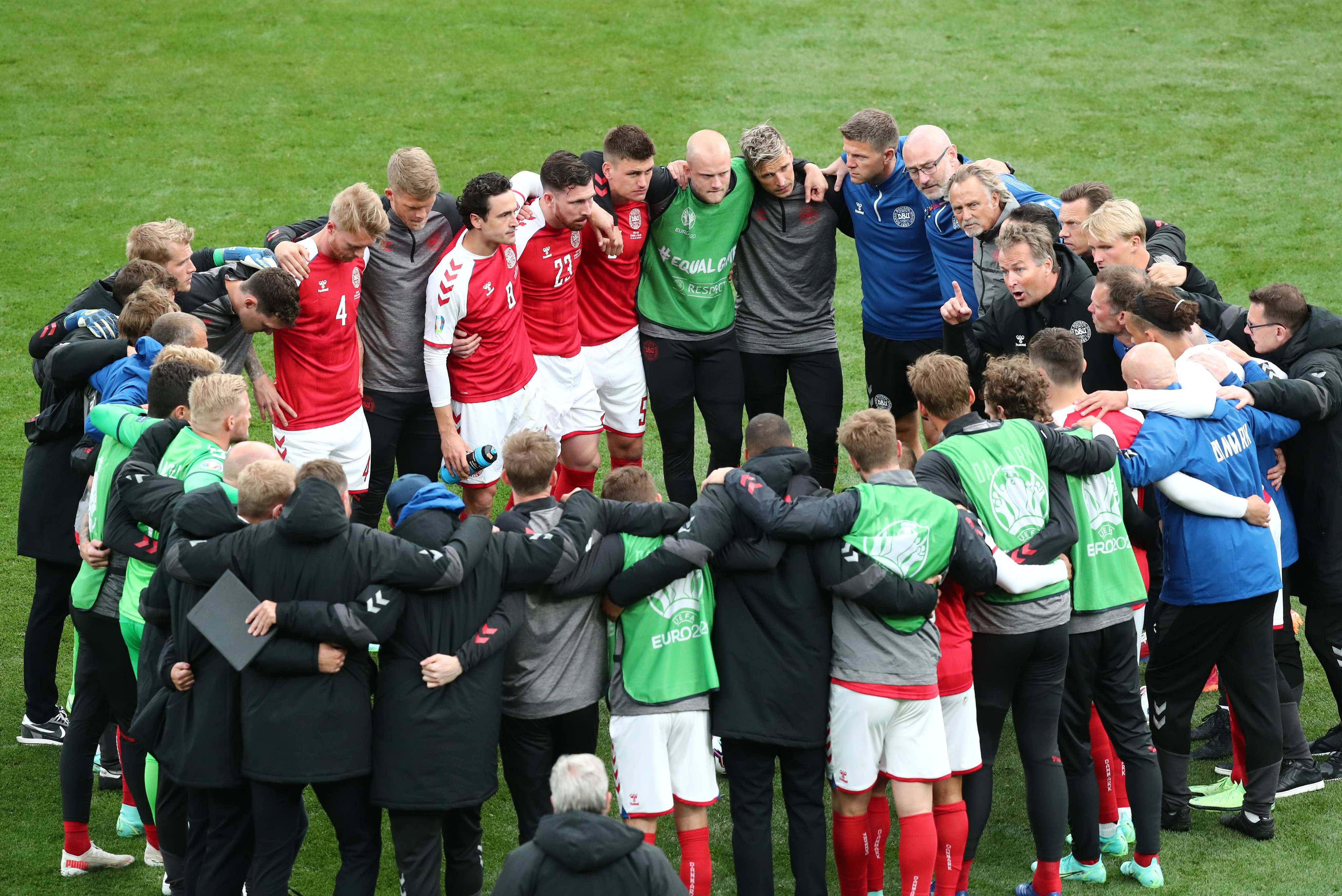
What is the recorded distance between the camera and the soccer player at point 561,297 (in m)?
7.05

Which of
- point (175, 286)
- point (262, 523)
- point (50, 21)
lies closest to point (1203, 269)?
point (175, 286)

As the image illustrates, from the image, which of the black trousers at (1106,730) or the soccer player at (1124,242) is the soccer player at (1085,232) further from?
the black trousers at (1106,730)

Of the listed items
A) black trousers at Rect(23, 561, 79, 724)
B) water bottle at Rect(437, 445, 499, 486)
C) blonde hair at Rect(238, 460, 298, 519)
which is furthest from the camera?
water bottle at Rect(437, 445, 499, 486)

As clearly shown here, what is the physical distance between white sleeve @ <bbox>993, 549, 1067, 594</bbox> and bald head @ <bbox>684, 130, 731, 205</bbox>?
3023mm

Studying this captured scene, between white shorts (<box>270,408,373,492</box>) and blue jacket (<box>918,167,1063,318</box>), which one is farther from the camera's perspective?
blue jacket (<box>918,167,1063,318</box>)

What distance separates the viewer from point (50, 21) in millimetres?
16422

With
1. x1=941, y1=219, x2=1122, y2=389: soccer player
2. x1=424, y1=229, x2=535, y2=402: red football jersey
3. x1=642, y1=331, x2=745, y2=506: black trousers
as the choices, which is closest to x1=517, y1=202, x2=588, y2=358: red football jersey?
x1=424, y1=229, x2=535, y2=402: red football jersey

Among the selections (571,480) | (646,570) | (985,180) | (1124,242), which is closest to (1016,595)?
(646,570)

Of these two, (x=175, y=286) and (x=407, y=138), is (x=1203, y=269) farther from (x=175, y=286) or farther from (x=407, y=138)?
(x=175, y=286)

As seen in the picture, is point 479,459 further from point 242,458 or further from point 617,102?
point 617,102

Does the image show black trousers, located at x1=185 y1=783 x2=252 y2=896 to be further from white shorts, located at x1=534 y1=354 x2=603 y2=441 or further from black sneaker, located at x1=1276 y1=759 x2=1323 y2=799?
black sneaker, located at x1=1276 y1=759 x2=1323 y2=799

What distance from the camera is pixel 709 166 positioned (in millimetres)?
7270

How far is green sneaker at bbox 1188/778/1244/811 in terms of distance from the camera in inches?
241

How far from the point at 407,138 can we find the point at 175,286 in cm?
822
